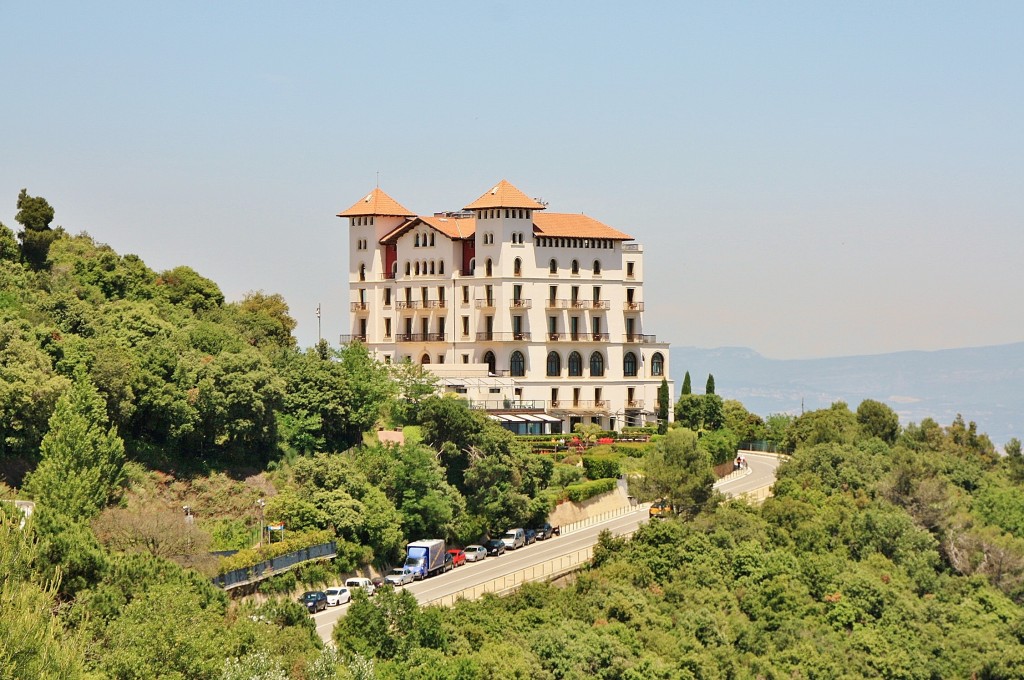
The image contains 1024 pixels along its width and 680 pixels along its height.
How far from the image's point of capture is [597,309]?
293 feet

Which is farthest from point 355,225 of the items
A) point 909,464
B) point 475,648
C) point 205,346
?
point 475,648

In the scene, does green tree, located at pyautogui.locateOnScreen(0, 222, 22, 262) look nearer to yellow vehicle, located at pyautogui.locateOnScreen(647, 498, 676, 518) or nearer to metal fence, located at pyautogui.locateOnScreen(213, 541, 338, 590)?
metal fence, located at pyautogui.locateOnScreen(213, 541, 338, 590)

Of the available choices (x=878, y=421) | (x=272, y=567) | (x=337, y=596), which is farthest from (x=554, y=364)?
(x=272, y=567)

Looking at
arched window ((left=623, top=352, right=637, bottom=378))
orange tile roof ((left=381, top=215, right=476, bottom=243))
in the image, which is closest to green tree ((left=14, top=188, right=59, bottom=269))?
orange tile roof ((left=381, top=215, right=476, bottom=243))

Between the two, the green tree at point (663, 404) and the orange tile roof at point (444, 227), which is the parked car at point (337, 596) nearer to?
the green tree at point (663, 404)

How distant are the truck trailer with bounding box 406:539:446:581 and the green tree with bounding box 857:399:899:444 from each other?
120 ft

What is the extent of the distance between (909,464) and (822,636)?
19.8 m

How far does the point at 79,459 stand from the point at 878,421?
162ft

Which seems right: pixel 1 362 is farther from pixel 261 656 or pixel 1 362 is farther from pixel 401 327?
pixel 401 327

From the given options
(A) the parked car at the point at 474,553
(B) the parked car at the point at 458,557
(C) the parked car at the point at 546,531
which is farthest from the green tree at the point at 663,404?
(B) the parked car at the point at 458,557

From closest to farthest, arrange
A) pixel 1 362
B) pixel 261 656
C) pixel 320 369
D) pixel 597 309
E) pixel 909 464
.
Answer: pixel 261 656 < pixel 1 362 < pixel 320 369 < pixel 909 464 < pixel 597 309

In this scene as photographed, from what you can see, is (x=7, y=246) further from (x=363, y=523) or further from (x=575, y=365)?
(x=575, y=365)

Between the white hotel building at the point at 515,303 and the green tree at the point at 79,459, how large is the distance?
34.2 meters

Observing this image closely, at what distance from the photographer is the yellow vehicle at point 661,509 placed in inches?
2571
